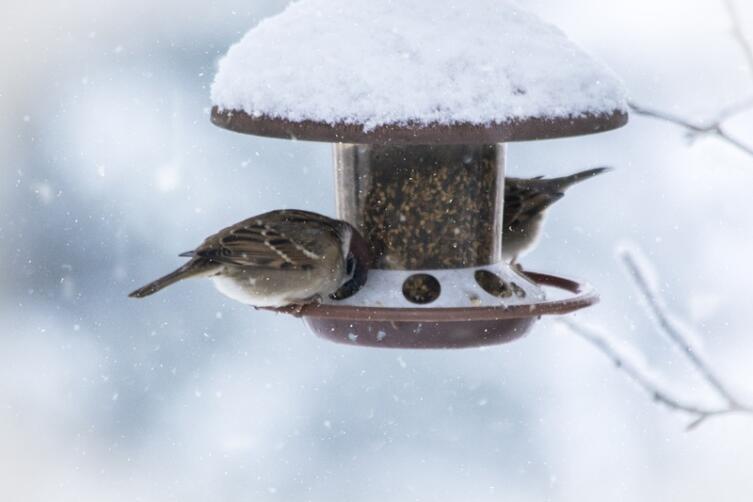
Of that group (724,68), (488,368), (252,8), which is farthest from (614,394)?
(252,8)

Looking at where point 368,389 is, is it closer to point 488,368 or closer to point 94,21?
point 488,368

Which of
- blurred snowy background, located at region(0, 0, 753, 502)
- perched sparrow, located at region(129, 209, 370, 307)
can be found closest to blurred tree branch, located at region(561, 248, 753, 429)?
perched sparrow, located at region(129, 209, 370, 307)

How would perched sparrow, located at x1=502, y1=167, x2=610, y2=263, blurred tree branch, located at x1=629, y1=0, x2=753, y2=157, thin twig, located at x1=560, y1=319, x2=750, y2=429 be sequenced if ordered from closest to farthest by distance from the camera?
blurred tree branch, located at x1=629, y1=0, x2=753, y2=157, thin twig, located at x1=560, y1=319, x2=750, y2=429, perched sparrow, located at x1=502, y1=167, x2=610, y2=263

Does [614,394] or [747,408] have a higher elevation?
[747,408]

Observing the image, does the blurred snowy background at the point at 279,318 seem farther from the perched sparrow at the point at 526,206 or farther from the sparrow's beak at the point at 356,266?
the sparrow's beak at the point at 356,266

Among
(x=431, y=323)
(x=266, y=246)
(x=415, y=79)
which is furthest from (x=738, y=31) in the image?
(x=266, y=246)

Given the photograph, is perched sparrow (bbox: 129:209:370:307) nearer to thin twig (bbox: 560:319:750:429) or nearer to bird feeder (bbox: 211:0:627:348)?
bird feeder (bbox: 211:0:627:348)
